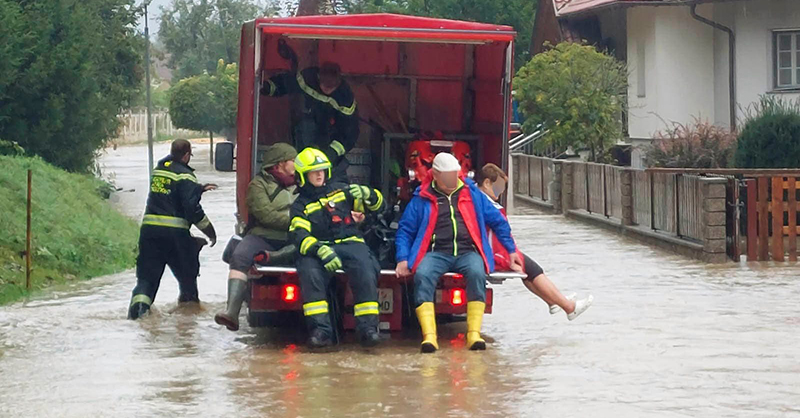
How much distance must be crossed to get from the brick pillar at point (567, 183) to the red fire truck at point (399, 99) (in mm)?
12390

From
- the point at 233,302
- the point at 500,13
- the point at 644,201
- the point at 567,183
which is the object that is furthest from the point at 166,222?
the point at 500,13

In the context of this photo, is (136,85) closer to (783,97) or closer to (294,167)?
(783,97)

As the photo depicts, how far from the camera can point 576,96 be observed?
28.9m

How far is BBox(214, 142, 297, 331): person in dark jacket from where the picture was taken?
1110 cm

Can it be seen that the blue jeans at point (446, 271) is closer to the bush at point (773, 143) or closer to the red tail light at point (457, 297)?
the red tail light at point (457, 297)

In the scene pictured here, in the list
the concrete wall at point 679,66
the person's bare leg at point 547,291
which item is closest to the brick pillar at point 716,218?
the person's bare leg at point 547,291

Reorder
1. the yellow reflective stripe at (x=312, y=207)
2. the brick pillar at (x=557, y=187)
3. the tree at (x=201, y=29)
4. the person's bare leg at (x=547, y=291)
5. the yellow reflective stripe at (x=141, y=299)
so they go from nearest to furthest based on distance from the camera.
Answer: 1. the yellow reflective stripe at (x=312, y=207)
2. the person's bare leg at (x=547, y=291)
3. the yellow reflective stripe at (x=141, y=299)
4. the brick pillar at (x=557, y=187)
5. the tree at (x=201, y=29)

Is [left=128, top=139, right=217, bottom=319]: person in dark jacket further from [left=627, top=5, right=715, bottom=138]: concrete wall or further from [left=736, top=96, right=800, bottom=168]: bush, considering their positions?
[left=627, top=5, right=715, bottom=138]: concrete wall

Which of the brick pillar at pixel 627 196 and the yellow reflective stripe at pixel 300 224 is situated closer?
the yellow reflective stripe at pixel 300 224

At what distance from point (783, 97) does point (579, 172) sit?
5.60 m

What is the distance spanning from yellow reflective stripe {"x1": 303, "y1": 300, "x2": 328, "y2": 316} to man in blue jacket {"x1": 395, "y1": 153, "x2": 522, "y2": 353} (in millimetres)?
609

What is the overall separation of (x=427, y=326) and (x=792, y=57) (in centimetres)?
2089

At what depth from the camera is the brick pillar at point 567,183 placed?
2677cm

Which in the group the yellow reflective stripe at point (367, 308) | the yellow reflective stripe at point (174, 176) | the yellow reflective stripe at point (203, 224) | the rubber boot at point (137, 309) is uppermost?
the yellow reflective stripe at point (174, 176)
